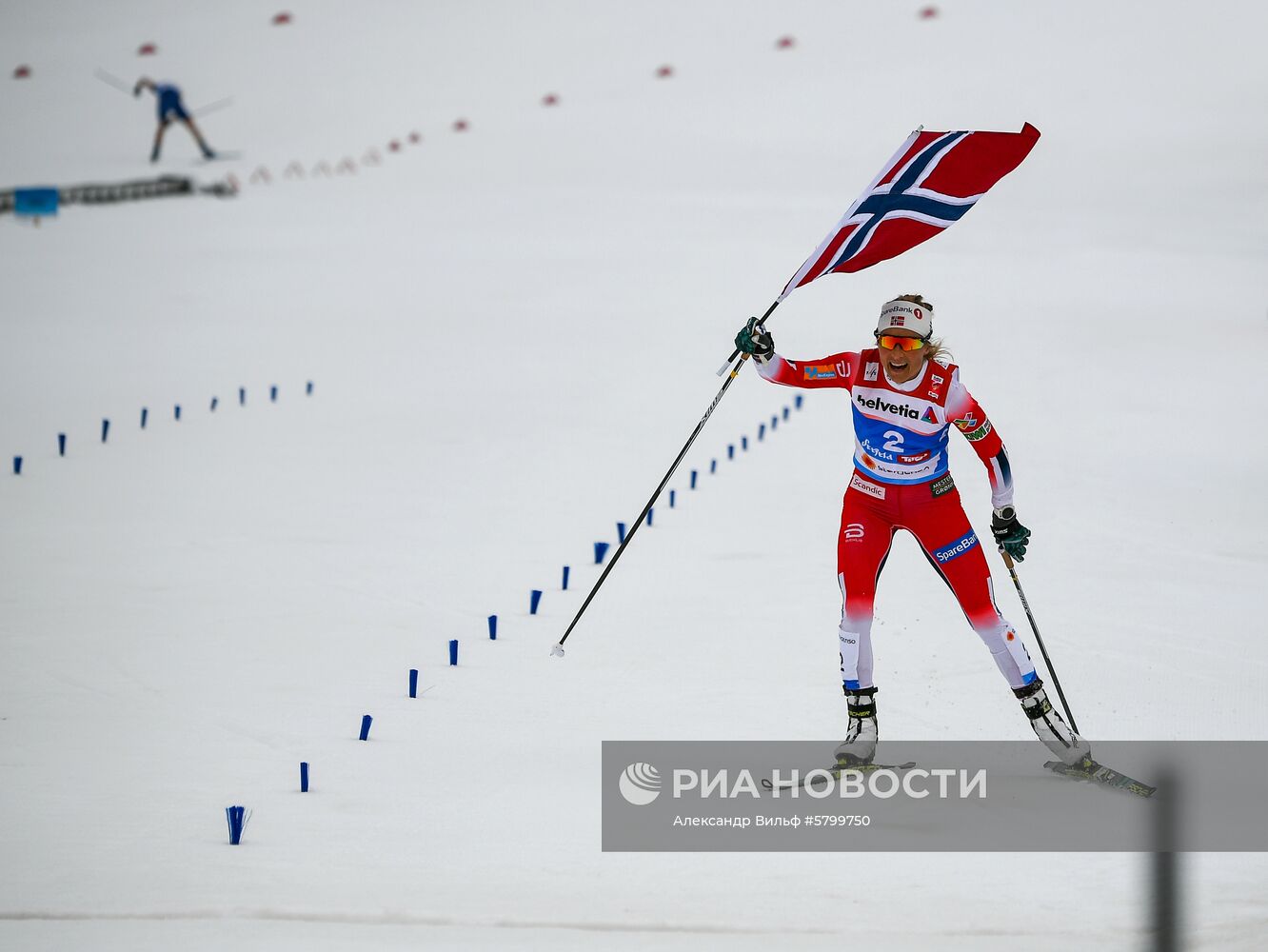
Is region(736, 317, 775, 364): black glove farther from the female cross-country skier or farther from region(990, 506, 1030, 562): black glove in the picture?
region(990, 506, 1030, 562): black glove

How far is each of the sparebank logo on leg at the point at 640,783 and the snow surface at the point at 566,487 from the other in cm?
15

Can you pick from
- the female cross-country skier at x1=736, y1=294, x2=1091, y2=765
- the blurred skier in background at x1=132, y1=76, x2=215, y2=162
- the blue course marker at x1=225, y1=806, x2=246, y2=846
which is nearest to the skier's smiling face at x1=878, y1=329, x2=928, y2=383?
the female cross-country skier at x1=736, y1=294, x2=1091, y2=765

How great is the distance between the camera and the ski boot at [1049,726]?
6863 millimetres

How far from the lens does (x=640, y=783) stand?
21.9 ft

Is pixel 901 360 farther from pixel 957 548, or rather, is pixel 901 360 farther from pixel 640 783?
pixel 640 783

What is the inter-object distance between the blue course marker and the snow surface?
0.12m

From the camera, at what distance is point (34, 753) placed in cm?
715

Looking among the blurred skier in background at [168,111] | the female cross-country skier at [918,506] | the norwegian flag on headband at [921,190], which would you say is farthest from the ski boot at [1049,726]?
the blurred skier in background at [168,111]

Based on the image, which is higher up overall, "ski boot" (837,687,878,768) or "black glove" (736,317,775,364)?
"black glove" (736,317,775,364)

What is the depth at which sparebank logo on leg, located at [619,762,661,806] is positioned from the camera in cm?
660

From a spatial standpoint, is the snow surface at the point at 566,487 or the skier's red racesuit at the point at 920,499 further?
the skier's red racesuit at the point at 920,499

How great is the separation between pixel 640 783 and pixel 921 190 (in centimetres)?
297

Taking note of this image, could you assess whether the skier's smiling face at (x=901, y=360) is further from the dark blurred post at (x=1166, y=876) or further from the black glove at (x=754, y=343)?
the dark blurred post at (x=1166, y=876)

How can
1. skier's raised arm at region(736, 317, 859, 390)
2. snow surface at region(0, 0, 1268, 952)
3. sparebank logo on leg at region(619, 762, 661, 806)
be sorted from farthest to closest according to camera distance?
skier's raised arm at region(736, 317, 859, 390) < sparebank logo on leg at region(619, 762, 661, 806) < snow surface at region(0, 0, 1268, 952)
